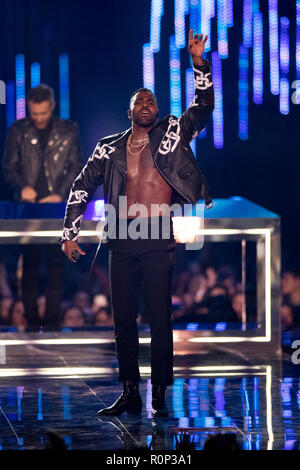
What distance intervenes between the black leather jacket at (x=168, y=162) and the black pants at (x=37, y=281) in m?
2.01

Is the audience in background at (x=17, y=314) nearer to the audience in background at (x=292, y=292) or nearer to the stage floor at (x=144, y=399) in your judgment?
the stage floor at (x=144, y=399)

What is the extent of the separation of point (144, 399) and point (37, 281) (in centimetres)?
199

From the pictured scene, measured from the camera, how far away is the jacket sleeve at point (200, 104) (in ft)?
15.1

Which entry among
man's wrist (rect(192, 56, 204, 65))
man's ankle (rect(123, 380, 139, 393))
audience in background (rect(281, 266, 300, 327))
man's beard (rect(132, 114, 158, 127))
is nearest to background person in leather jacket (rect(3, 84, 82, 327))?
audience in background (rect(281, 266, 300, 327))

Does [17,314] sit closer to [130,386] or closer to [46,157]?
[46,157]

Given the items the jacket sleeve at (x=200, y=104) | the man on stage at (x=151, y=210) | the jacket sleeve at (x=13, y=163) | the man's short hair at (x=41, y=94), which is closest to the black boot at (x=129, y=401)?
the man on stage at (x=151, y=210)

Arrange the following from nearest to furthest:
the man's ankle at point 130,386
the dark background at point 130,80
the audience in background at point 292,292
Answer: the man's ankle at point 130,386, the audience in background at point 292,292, the dark background at point 130,80

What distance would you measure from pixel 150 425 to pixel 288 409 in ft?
2.33

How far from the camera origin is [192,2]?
8.95m

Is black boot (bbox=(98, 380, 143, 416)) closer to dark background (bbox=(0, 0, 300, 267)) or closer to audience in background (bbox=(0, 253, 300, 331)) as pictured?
audience in background (bbox=(0, 253, 300, 331))

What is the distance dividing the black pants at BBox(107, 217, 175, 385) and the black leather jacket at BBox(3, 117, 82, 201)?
2312 mm

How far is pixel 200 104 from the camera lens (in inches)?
183
